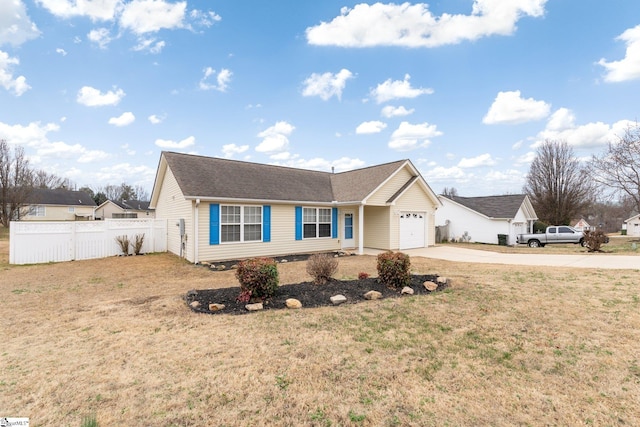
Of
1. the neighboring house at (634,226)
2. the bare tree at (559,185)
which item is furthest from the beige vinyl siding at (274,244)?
the neighboring house at (634,226)

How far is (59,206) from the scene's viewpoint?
133 feet

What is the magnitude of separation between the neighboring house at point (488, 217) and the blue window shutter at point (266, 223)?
17931 mm

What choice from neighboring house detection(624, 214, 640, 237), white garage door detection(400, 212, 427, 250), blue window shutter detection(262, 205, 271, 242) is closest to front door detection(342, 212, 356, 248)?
white garage door detection(400, 212, 427, 250)

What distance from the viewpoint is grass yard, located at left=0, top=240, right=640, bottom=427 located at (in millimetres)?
2734

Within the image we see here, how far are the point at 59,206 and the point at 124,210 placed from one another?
27.0 feet

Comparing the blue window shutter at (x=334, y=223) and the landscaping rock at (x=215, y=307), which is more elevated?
the blue window shutter at (x=334, y=223)

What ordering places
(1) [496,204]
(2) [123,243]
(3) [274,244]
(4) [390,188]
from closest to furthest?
(2) [123,243]
(3) [274,244]
(4) [390,188]
(1) [496,204]

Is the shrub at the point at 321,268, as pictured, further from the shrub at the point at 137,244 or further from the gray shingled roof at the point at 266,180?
the shrub at the point at 137,244

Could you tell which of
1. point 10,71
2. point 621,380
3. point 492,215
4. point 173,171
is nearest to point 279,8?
point 173,171

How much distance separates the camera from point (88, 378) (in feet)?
10.8

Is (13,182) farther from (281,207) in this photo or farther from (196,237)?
(281,207)

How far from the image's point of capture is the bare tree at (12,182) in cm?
2908

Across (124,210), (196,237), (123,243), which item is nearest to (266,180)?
(196,237)

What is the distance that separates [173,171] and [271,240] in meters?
5.12
